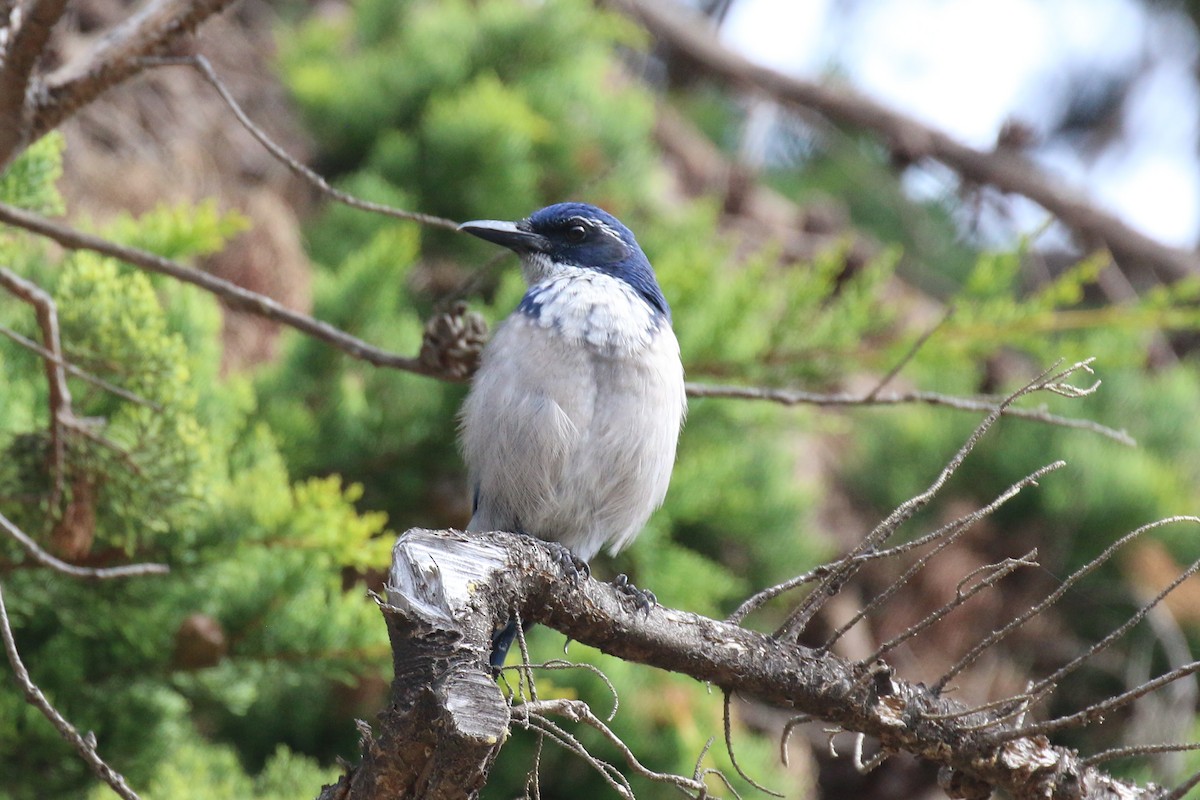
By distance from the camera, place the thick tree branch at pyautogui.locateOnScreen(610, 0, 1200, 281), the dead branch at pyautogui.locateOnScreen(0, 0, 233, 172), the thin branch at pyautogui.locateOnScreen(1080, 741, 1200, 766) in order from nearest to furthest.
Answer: the thin branch at pyautogui.locateOnScreen(1080, 741, 1200, 766), the dead branch at pyautogui.locateOnScreen(0, 0, 233, 172), the thick tree branch at pyautogui.locateOnScreen(610, 0, 1200, 281)

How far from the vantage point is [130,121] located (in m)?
6.61

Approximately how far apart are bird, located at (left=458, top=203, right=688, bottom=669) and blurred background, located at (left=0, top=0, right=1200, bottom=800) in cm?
29

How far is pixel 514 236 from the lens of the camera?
3.79 metres

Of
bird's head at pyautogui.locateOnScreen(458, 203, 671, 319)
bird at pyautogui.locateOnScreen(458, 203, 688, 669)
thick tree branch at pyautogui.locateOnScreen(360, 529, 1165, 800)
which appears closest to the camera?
thick tree branch at pyautogui.locateOnScreen(360, 529, 1165, 800)

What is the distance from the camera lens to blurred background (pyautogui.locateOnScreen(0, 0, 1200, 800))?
3482 mm

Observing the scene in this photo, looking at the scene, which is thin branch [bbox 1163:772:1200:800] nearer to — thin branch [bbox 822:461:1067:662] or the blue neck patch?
thin branch [bbox 822:461:1067:662]

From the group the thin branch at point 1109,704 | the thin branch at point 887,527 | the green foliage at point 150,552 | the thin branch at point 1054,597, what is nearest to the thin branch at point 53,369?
the green foliage at point 150,552

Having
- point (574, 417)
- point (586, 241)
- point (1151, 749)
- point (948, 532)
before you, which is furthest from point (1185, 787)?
point (586, 241)

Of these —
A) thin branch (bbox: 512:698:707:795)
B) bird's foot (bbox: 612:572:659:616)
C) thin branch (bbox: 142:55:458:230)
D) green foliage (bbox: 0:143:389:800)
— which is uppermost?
thin branch (bbox: 142:55:458:230)

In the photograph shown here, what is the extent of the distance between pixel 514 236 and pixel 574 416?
30.9 inches

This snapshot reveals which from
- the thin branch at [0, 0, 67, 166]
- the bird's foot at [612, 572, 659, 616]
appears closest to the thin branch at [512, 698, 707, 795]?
the bird's foot at [612, 572, 659, 616]

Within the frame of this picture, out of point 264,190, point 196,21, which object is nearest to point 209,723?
Answer: point 196,21

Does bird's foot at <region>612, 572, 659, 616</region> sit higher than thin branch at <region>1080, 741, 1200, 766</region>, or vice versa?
thin branch at <region>1080, 741, 1200, 766</region>

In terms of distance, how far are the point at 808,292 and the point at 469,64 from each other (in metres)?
2.57
